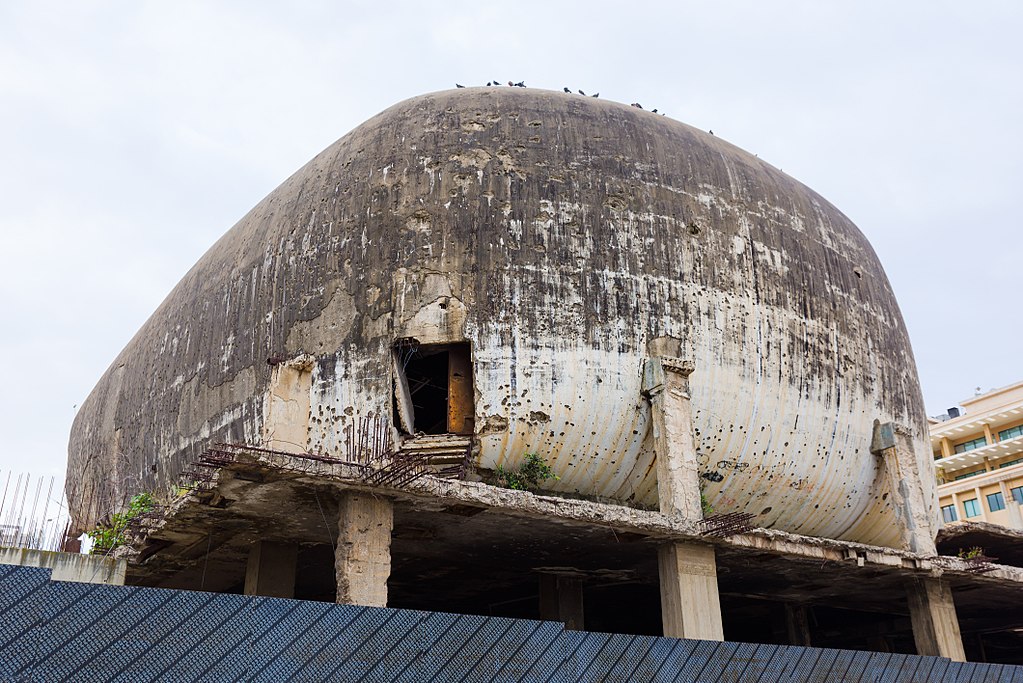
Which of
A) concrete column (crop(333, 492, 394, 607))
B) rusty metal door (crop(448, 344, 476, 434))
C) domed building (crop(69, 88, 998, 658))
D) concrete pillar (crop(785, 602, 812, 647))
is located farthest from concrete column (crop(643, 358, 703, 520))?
concrete pillar (crop(785, 602, 812, 647))

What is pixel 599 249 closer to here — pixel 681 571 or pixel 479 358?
pixel 479 358

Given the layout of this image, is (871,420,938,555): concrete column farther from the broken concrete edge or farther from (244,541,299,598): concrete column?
(244,541,299,598): concrete column

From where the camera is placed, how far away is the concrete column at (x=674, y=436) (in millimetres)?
12133

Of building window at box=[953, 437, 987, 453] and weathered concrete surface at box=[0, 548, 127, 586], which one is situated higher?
building window at box=[953, 437, 987, 453]

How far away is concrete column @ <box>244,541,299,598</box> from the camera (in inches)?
480

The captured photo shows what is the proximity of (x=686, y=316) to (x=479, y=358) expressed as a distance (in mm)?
3183

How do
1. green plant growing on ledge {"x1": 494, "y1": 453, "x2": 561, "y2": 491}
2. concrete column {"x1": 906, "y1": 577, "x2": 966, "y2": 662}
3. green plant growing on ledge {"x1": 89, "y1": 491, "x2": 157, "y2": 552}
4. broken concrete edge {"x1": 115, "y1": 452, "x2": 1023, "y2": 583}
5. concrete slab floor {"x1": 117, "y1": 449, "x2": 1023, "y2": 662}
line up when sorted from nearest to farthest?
broken concrete edge {"x1": 115, "y1": 452, "x2": 1023, "y2": 583} → concrete slab floor {"x1": 117, "y1": 449, "x2": 1023, "y2": 662} → green plant growing on ledge {"x1": 494, "y1": 453, "x2": 561, "y2": 491} → green plant growing on ledge {"x1": 89, "y1": 491, "x2": 157, "y2": 552} → concrete column {"x1": 906, "y1": 577, "x2": 966, "y2": 662}

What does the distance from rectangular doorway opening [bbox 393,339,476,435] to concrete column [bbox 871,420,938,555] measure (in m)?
7.07

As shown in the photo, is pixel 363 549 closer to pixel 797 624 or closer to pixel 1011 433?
pixel 797 624

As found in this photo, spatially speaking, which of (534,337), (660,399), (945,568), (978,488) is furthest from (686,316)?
(978,488)

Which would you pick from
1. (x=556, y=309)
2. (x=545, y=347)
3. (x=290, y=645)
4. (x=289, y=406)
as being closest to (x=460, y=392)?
(x=545, y=347)

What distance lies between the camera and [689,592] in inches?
463

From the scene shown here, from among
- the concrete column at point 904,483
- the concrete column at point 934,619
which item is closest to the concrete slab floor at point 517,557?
the concrete column at point 934,619

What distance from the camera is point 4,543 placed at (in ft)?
36.1
